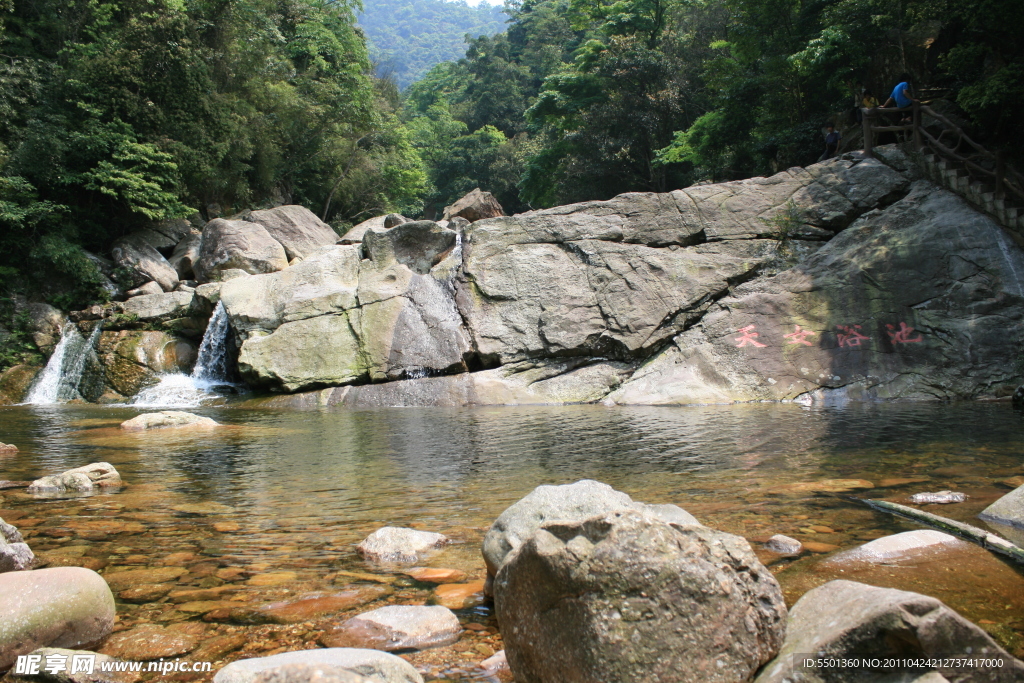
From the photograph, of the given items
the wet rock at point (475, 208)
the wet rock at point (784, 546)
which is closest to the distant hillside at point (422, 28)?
the wet rock at point (475, 208)

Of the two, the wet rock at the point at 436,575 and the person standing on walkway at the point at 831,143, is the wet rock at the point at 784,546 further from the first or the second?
the person standing on walkway at the point at 831,143

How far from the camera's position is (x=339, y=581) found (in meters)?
3.40

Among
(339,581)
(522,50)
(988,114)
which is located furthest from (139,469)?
(522,50)

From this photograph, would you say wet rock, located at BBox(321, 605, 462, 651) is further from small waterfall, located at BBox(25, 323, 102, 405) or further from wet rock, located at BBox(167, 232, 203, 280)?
wet rock, located at BBox(167, 232, 203, 280)

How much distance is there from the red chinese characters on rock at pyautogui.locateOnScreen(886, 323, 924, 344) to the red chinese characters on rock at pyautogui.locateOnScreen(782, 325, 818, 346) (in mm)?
1286

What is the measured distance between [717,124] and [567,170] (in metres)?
8.78

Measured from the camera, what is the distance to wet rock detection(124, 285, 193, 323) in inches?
680

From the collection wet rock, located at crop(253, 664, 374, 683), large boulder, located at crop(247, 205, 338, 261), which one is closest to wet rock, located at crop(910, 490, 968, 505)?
wet rock, located at crop(253, 664, 374, 683)

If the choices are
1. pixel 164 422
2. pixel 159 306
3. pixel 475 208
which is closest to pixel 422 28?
pixel 475 208

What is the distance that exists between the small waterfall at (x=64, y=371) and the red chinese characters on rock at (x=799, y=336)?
16.7 metres

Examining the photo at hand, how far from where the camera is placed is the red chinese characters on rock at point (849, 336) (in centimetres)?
1223

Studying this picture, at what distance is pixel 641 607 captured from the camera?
6.95ft

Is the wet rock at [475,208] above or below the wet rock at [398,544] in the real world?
above

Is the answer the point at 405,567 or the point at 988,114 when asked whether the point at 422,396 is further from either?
the point at 988,114
